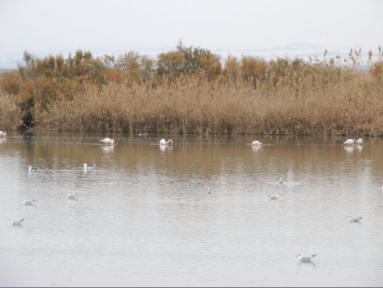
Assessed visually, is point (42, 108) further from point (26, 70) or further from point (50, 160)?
point (50, 160)

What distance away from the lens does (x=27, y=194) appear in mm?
11289

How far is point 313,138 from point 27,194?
15084 millimetres

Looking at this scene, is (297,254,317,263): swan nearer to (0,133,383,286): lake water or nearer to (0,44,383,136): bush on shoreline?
(0,133,383,286): lake water

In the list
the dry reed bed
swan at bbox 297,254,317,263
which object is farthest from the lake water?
the dry reed bed

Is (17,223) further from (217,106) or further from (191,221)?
(217,106)

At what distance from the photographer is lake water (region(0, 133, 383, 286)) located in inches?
271

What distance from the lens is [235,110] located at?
26.4 meters

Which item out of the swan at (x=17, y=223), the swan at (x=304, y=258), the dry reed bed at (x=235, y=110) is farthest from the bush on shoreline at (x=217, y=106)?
the swan at (x=304, y=258)

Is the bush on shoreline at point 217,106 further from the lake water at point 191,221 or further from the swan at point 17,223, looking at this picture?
the swan at point 17,223

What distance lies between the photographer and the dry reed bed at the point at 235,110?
25875mm

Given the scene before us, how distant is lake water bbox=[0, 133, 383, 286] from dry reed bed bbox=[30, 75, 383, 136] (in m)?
9.20

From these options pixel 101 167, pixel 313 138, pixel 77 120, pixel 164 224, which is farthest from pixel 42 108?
pixel 164 224

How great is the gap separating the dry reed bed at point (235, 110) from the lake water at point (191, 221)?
30.2ft

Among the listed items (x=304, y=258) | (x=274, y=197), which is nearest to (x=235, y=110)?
(x=274, y=197)
